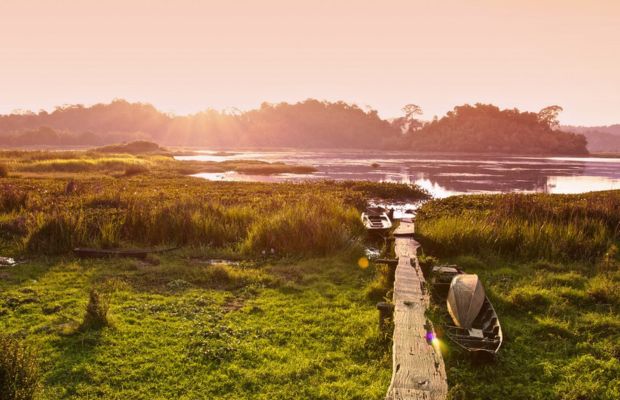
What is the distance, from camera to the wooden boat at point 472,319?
8.34m

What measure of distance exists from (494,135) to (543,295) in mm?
149994

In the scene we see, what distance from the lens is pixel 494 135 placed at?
149000 millimetres

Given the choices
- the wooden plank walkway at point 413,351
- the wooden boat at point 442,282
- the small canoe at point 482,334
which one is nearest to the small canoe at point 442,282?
the wooden boat at point 442,282

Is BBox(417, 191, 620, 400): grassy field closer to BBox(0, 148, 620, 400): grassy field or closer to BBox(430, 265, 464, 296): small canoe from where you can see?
BBox(0, 148, 620, 400): grassy field

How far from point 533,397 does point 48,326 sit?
932cm

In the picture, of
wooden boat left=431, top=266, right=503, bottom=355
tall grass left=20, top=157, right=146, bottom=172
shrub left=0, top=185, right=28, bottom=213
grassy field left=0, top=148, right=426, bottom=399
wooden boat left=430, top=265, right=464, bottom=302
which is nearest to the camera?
grassy field left=0, top=148, right=426, bottom=399

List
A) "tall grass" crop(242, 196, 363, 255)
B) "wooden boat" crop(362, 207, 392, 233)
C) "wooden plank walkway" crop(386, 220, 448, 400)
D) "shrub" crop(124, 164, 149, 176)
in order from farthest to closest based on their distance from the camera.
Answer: "shrub" crop(124, 164, 149, 176)
"wooden boat" crop(362, 207, 392, 233)
"tall grass" crop(242, 196, 363, 255)
"wooden plank walkway" crop(386, 220, 448, 400)

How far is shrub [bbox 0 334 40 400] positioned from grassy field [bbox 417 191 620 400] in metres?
5.96

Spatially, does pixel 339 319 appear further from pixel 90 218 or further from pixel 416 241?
pixel 90 218

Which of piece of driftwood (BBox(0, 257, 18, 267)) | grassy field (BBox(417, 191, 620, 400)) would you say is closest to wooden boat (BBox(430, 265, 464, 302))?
grassy field (BBox(417, 191, 620, 400))

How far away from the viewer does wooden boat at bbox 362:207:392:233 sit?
18308mm

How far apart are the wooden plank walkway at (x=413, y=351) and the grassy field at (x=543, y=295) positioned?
15.6 inches

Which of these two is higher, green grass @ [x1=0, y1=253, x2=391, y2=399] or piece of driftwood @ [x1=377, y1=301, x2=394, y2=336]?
piece of driftwood @ [x1=377, y1=301, x2=394, y2=336]

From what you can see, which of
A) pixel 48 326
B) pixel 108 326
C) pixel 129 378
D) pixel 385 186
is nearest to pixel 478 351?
pixel 129 378
